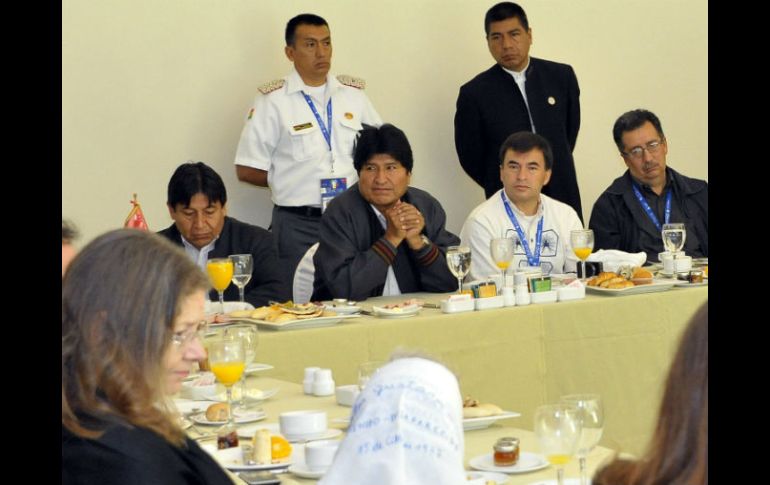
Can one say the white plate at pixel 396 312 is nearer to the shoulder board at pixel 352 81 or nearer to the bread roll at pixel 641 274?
the bread roll at pixel 641 274

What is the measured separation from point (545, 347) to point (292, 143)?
2.44 metres

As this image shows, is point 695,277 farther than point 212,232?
No

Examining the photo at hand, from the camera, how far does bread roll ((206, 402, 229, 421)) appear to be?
2.44 m

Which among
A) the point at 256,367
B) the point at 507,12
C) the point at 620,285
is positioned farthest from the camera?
the point at 507,12

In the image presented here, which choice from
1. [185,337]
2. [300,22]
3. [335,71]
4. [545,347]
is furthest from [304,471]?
[335,71]

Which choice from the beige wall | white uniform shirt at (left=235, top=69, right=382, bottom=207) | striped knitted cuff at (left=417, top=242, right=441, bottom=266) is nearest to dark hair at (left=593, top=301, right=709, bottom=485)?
striped knitted cuff at (left=417, top=242, right=441, bottom=266)

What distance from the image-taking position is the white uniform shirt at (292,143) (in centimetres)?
582

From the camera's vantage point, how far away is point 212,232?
4.31 metres

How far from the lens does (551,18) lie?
23.8 ft

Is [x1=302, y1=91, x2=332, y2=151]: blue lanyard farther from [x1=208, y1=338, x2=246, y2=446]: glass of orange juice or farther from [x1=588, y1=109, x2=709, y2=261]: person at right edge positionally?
[x1=208, y1=338, x2=246, y2=446]: glass of orange juice

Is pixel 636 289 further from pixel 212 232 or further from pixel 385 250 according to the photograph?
pixel 212 232

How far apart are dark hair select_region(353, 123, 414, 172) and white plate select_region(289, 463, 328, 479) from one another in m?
2.37

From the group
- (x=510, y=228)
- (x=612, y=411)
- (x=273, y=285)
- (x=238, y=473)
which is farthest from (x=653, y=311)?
(x=238, y=473)

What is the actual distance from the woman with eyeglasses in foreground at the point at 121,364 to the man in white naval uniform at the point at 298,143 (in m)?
4.12
